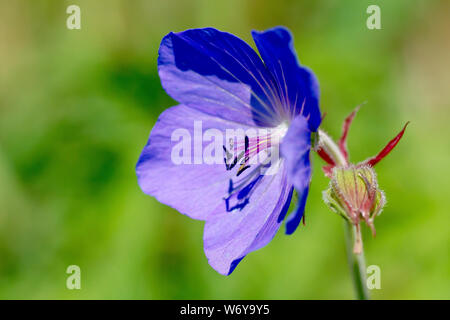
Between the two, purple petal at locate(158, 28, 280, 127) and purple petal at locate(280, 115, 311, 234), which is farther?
purple petal at locate(158, 28, 280, 127)

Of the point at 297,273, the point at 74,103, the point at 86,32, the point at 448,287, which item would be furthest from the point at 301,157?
the point at 86,32

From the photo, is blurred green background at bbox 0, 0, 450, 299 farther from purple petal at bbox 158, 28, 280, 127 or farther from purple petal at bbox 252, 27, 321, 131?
purple petal at bbox 252, 27, 321, 131

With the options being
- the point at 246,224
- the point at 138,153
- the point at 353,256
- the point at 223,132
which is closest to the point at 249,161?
the point at 223,132

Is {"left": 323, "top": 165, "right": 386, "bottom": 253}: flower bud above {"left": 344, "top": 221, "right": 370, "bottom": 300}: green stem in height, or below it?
above

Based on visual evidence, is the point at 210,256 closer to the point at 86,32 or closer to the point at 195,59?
the point at 195,59

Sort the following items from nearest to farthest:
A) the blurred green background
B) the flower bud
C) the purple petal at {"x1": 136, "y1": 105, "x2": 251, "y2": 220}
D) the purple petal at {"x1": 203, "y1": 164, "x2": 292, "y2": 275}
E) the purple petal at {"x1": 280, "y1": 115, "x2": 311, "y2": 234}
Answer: the purple petal at {"x1": 280, "y1": 115, "x2": 311, "y2": 234} < the flower bud < the purple petal at {"x1": 203, "y1": 164, "x2": 292, "y2": 275} < the purple petal at {"x1": 136, "y1": 105, "x2": 251, "y2": 220} < the blurred green background

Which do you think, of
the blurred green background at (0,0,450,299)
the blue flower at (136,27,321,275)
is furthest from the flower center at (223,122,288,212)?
the blurred green background at (0,0,450,299)

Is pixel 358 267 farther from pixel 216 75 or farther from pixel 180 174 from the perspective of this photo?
pixel 216 75
